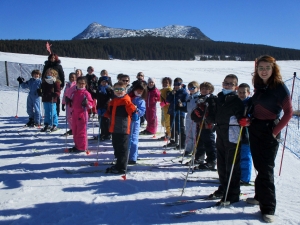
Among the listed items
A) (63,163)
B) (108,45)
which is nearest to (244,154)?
(63,163)

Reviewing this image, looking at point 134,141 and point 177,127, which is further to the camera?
point 177,127

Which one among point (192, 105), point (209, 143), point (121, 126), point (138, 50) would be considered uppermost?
point (138, 50)

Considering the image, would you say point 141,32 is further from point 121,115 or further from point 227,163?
point 227,163

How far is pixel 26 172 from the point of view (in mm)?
4977

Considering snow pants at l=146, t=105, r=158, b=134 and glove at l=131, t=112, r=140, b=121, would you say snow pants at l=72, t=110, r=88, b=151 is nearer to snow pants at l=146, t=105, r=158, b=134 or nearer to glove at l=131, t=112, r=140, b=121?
glove at l=131, t=112, r=140, b=121

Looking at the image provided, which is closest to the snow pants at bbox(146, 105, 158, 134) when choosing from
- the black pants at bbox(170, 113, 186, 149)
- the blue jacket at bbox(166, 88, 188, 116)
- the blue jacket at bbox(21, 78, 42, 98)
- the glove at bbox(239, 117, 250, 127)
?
the black pants at bbox(170, 113, 186, 149)

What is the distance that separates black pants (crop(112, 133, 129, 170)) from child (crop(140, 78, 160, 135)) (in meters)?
3.04

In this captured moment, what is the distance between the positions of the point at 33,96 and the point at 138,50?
5938cm

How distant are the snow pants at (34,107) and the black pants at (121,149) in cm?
464

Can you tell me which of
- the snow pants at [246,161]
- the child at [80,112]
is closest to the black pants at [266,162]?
the snow pants at [246,161]

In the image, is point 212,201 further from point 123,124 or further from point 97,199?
point 123,124

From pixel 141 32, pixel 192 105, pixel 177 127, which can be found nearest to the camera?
pixel 192 105

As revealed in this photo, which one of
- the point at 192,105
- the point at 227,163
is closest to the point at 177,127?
the point at 192,105

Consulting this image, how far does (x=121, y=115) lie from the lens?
503cm
